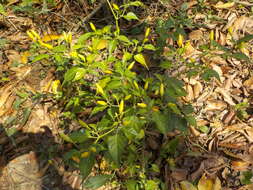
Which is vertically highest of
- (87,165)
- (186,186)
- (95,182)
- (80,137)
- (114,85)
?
(114,85)

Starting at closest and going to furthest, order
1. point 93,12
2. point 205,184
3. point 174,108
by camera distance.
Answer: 1. point 174,108
2. point 205,184
3. point 93,12

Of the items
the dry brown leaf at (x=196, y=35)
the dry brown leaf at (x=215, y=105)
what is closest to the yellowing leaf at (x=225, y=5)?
the dry brown leaf at (x=196, y=35)

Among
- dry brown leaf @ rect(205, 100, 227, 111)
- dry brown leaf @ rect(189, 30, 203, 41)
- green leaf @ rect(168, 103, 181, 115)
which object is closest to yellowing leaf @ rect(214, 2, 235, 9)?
dry brown leaf @ rect(189, 30, 203, 41)

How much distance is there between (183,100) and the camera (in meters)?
2.27

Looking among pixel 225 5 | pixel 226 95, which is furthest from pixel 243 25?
pixel 226 95

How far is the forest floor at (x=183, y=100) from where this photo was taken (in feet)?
6.41

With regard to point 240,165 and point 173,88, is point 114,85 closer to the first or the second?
point 173,88

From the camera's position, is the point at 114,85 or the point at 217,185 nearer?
the point at 114,85

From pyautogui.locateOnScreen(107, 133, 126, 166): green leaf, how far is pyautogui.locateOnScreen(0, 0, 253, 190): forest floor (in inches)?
33.9

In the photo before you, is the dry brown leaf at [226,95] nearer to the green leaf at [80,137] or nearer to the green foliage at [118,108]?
the green foliage at [118,108]

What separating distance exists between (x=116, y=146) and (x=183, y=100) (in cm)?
121

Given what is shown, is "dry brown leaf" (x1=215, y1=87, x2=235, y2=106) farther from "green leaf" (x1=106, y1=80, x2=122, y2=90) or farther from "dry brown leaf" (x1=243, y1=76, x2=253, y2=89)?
"green leaf" (x1=106, y1=80, x2=122, y2=90)

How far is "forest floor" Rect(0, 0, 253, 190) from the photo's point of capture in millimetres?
1953

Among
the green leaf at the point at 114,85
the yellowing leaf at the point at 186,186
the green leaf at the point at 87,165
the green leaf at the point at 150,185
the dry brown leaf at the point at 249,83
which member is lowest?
the yellowing leaf at the point at 186,186
